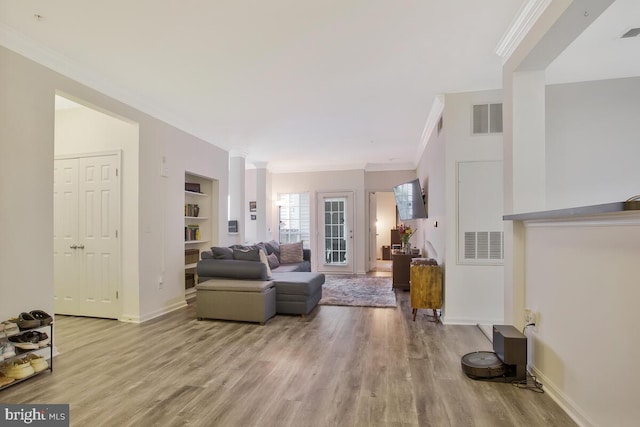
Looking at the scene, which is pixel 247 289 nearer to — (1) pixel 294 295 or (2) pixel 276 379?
(1) pixel 294 295

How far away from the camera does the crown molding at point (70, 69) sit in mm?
2580

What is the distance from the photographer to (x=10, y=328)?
2426mm

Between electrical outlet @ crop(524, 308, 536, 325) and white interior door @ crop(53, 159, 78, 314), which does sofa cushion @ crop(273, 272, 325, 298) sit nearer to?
electrical outlet @ crop(524, 308, 536, 325)

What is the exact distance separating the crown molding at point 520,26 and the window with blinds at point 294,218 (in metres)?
6.04

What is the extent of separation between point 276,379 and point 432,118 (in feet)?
12.9

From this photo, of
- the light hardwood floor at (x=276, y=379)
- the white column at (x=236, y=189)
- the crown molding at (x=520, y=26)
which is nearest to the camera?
the light hardwood floor at (x=276, y=379)

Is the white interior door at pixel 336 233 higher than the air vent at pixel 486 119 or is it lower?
lower

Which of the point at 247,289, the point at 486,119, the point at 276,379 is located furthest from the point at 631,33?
the point at 247,289

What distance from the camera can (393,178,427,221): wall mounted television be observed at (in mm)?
5379

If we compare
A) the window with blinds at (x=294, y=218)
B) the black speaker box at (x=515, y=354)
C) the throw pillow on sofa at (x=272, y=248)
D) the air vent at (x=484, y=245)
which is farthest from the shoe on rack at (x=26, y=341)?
the window with blinds at (x=294, y=218)

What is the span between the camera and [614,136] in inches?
128

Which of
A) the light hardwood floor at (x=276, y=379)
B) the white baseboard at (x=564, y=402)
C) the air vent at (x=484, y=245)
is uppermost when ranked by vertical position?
the air vent at (x=484, y=245)

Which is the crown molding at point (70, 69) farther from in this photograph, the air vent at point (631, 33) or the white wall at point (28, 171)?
the air vent at point (631, 33)

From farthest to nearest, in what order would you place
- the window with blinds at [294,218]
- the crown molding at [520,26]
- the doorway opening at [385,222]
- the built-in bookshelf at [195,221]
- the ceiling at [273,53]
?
the doorway opening at [385,222] → the window with blinds at [294,218] → the built-in bookshelf at [195,221] → the ceiling at [273,53] → the crown molding at [520,26]
